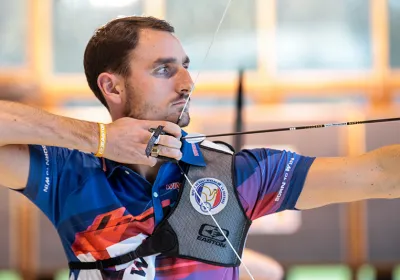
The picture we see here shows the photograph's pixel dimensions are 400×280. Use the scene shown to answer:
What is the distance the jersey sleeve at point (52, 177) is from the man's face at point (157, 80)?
0.53 ft

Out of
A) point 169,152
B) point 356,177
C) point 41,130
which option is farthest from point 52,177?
point 356,177

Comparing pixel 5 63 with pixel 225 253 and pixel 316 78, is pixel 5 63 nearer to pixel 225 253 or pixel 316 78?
pixel 316 78

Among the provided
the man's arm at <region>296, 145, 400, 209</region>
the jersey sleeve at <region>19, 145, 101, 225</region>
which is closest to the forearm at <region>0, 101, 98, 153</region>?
the jersey sleeve at <region>19, 145, 101, 225</region>

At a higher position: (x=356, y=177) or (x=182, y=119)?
(x=182, y=119)

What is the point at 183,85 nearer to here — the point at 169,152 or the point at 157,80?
the point at 157,80

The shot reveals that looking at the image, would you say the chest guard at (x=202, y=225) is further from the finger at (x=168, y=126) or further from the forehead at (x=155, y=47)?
the forehead at (x=155, y=47)

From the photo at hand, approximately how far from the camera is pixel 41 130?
1.44 meters

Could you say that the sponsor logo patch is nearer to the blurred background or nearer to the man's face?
the man's face

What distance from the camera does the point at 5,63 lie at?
A: 4062 millimetres

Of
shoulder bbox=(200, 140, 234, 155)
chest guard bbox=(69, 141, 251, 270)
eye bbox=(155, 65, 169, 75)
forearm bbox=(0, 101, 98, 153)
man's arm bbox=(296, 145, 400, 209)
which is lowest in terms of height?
chest guard bbox=(69, 141, 251, 270)

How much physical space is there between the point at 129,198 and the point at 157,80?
0.25m

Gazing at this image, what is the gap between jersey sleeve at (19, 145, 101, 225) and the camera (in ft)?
5.04

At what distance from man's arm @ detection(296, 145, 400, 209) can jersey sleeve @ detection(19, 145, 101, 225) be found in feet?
1.50

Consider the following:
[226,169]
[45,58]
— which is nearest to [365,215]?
[45,58]
